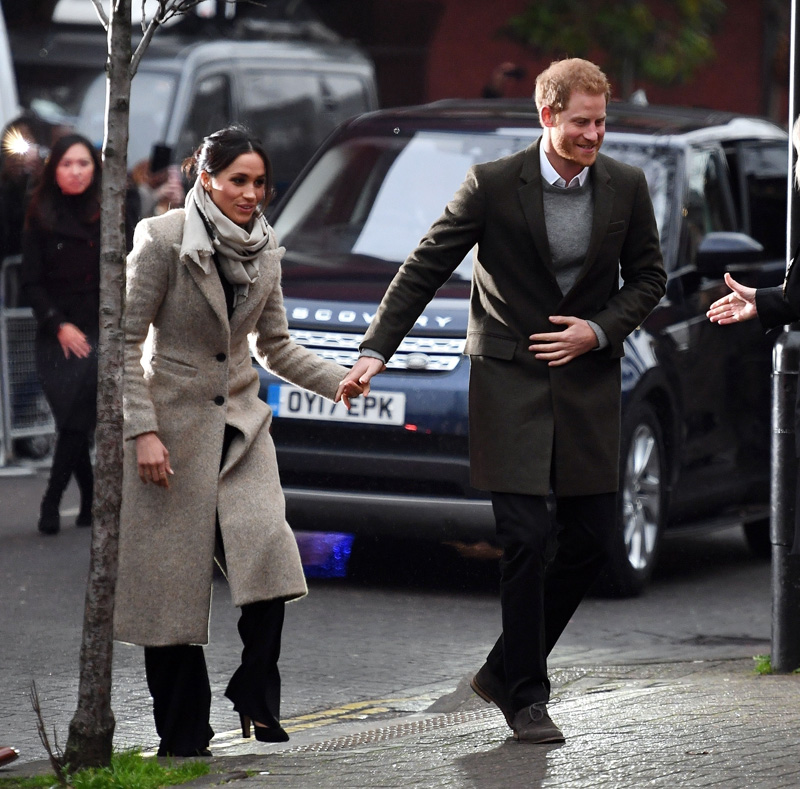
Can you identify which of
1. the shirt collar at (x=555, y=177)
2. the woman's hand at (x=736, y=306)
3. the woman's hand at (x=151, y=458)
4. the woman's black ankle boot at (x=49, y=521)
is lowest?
the woman's black ankle boot at (x=49, y=521)

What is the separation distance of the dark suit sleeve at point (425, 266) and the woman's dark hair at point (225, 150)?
0.49 meters

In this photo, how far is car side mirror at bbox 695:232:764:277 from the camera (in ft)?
28.3

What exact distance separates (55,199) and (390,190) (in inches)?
77.7

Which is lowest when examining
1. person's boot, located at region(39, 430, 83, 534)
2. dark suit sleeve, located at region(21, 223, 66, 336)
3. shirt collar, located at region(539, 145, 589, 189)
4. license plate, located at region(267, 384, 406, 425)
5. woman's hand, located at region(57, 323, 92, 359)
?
person's boot, located at region(39, 430, 83, 534)

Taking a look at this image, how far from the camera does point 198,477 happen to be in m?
5.25

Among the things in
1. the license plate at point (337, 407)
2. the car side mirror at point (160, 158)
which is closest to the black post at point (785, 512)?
the license plate at point (337, 407)

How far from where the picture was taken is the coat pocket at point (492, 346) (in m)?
5.27

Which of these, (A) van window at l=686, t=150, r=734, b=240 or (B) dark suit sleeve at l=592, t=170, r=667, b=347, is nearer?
(B) dark suit sleeve at l=592, t=170, r=667, b=347

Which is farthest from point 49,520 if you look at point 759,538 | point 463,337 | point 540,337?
point 540,337

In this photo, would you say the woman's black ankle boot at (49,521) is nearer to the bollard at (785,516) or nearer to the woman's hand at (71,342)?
the woman's hand at (71,342)

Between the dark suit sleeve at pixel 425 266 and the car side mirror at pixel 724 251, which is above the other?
the dark suit sleeve at pixel 425 266

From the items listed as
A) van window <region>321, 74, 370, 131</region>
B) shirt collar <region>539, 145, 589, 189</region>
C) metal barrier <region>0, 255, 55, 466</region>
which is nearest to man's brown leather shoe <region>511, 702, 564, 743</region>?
shirt collar <region>539, 145, 589, 189</region>

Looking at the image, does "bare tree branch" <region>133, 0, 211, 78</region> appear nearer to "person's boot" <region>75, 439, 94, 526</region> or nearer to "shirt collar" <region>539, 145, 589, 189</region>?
"shirt collar" <region>539, 145, 589, 189</region>

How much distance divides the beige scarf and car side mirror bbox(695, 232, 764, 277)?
372 cm
